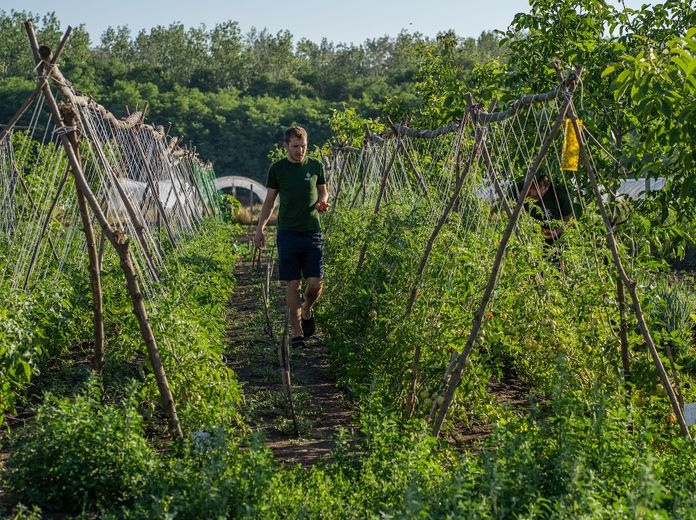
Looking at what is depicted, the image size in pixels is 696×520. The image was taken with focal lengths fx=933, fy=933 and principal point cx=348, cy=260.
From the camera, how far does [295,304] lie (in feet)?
21.5

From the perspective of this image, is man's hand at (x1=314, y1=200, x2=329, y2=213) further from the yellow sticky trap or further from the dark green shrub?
the dark green shrub

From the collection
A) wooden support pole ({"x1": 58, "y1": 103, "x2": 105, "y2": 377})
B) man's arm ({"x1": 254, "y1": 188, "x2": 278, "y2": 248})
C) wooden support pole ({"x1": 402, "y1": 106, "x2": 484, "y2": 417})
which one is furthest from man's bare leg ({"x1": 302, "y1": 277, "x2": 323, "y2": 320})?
wooden support pole ({"x1": 58, "y1": 103, "x2": 105, "y2": 377})

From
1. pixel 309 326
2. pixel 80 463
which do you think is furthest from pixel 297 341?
pixel 80 463

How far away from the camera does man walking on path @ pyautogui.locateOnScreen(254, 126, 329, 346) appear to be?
648 centimetres

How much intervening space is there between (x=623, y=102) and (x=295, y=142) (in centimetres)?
220

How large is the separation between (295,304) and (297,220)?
1.94 ft

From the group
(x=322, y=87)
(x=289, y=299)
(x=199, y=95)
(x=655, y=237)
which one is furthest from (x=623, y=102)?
(x=322, y=87)

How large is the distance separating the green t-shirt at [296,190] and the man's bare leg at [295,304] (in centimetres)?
39

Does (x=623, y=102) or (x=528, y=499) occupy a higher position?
(x=623, y=102)

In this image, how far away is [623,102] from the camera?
243 inches

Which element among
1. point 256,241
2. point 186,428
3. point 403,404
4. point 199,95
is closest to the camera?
point 186,428

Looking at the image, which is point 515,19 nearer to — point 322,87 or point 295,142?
point 295,142

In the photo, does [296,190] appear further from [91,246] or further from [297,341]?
[91,246]

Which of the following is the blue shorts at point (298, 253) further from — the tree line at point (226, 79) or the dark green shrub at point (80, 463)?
the tree line at point (226, 79)
